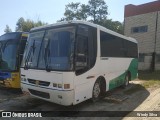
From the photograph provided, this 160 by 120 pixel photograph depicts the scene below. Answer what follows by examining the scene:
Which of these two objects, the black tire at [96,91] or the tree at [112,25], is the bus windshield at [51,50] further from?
the tree at [112,25]

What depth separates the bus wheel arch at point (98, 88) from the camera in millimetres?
8609

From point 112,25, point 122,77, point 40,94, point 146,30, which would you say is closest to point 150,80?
point 122,77

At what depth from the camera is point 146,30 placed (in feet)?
86.2

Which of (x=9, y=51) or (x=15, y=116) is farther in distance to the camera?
(x=9, y=51)

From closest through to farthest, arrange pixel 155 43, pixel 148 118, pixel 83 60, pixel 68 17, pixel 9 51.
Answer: pixel 148 118 → pixel 83 60 → pixel 9 51 → pixel 155 43 → pixel 68 17

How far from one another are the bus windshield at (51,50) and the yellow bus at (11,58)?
191 cm

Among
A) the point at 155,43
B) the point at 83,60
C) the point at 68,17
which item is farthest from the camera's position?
the point at 68,17

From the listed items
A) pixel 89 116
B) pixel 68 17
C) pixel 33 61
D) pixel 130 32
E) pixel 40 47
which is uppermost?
pixel 68 17

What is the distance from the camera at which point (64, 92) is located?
6.80 metres

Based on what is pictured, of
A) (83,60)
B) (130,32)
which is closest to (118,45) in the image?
(83,60)

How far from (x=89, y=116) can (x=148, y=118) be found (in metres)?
1.85

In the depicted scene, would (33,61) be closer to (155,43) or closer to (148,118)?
(148,118)

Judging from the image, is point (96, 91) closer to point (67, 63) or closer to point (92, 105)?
point (92, 105)

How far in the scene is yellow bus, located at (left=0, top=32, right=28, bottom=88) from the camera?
390 inches
